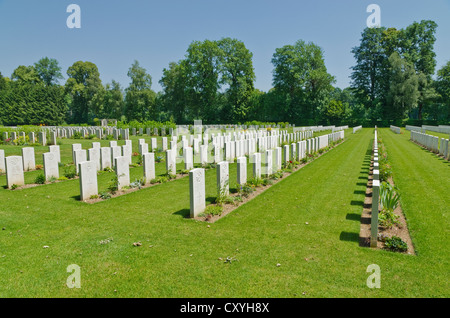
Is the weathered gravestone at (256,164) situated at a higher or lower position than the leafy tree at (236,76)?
lower

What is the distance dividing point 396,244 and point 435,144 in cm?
1683

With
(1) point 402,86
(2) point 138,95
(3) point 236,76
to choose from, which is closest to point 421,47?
(1) point 402,86

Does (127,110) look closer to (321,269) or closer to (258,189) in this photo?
(258,189)

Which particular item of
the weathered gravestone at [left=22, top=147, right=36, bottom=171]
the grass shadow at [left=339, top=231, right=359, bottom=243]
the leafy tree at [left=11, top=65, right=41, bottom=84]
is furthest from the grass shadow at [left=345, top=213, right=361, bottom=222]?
the leafy tree at [left=11, top=65, right=41, bottom=84]

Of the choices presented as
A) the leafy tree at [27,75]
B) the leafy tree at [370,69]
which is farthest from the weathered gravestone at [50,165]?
the leafy tree at [27,75]

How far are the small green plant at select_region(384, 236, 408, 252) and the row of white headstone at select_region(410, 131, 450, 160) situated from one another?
13.1 meters

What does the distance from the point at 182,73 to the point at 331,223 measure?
55.1 metres

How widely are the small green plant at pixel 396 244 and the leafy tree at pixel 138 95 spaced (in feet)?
192

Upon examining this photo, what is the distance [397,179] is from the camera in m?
10.6

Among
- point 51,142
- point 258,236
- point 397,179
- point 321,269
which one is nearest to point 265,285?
point 321,269

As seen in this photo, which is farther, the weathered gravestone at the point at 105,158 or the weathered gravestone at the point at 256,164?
the weathered gravestone at the point at 105,158

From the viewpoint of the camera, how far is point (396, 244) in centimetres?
497

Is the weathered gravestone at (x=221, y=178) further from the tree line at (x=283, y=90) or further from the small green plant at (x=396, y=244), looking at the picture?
the tree line at (x=283, y=90)

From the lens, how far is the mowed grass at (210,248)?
12.6 ft
